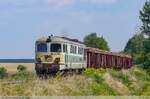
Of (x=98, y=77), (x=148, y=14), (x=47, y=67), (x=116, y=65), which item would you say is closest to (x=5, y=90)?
(x=98, y=77)

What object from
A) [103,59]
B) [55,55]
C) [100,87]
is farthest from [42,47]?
[103,59]

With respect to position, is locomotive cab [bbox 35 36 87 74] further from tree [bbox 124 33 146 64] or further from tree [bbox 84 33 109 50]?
tree [bbox 84 33 109 50]

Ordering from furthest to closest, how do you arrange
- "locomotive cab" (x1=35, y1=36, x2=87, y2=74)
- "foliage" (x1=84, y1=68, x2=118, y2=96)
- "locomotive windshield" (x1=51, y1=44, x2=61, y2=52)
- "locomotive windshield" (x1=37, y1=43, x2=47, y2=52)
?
"locomotive windshield" (x1=37, y1=43, x2=47, y2=52)
"locomotive windshield" (x1=51, y1=44, x2=61, y2=52)
"locomotive cab" (x1=35, y1=36, x2=87, y2=74)
"foliage" (x1=84, y1=68, x2=118, y2=96)

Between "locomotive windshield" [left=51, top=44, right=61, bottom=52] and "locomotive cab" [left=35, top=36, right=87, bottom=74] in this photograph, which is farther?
"locomotive windshield" [left=51, top=44, right=61, bottom=52]

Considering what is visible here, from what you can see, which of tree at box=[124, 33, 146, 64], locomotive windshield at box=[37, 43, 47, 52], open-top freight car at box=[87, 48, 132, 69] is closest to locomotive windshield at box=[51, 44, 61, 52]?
locomotive windshield at box=[37, 43, 47, 52]

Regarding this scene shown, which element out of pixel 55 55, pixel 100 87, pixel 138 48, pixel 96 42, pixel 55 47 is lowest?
pixel 100 87

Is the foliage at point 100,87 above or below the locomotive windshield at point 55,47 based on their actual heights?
below

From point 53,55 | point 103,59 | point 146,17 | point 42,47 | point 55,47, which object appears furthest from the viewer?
point 146,17

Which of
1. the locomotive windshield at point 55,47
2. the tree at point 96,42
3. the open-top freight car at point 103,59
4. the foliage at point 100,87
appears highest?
the tree at point 96,42

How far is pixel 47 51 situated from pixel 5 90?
18.4m

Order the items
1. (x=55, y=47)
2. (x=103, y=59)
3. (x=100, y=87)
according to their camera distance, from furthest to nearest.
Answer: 1. (x=103, y=59)
2. (x=55, y=47)
3. (x=100, y=87)

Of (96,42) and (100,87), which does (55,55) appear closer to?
(100,87)

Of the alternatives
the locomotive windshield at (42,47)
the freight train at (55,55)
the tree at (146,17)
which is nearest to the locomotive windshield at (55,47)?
the freight train at (55,55)

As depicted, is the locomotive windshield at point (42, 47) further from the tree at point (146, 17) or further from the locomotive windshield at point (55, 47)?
the tree at point (146, 17)
